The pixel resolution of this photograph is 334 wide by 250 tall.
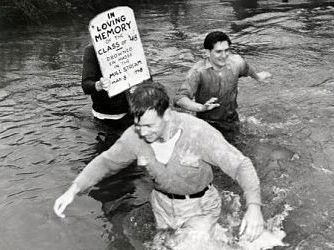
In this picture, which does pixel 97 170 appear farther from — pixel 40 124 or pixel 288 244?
pixel 40 124

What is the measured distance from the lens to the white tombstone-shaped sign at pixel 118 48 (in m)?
6.48

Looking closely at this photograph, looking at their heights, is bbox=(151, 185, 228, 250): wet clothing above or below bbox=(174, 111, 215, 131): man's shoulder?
below

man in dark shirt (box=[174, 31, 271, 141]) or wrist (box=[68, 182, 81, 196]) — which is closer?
wrist (box=[68, 182, 81, 196])

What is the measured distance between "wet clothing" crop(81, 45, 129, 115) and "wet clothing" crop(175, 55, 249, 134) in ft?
2.93

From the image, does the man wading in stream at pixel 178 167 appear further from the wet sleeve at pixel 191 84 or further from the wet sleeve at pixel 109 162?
the wet sleeve at pixel 191 84

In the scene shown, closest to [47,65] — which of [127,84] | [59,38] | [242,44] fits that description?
[59,38]

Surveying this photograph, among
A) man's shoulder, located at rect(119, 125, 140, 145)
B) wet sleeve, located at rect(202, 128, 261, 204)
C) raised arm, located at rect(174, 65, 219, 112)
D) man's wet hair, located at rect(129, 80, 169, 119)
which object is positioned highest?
man's wet hair, located at rect(129, 80, 169, 119)

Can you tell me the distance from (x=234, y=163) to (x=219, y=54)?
2621 mm

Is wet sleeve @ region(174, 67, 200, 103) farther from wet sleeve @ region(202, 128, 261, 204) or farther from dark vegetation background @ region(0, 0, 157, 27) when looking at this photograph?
dark vegetation background @ region(0, 0, 157, 27)

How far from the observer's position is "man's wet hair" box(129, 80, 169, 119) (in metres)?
3.96

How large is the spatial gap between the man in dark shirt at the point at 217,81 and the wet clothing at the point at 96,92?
0.93 metres

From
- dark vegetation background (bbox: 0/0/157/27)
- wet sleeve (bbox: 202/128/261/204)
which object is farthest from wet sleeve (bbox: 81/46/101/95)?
dark vegetation background (bbox: 0/0/157/27)

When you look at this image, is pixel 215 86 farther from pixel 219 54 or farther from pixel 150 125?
pixel 150 125

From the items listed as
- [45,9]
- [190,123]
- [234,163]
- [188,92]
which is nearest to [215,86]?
[188,92]
